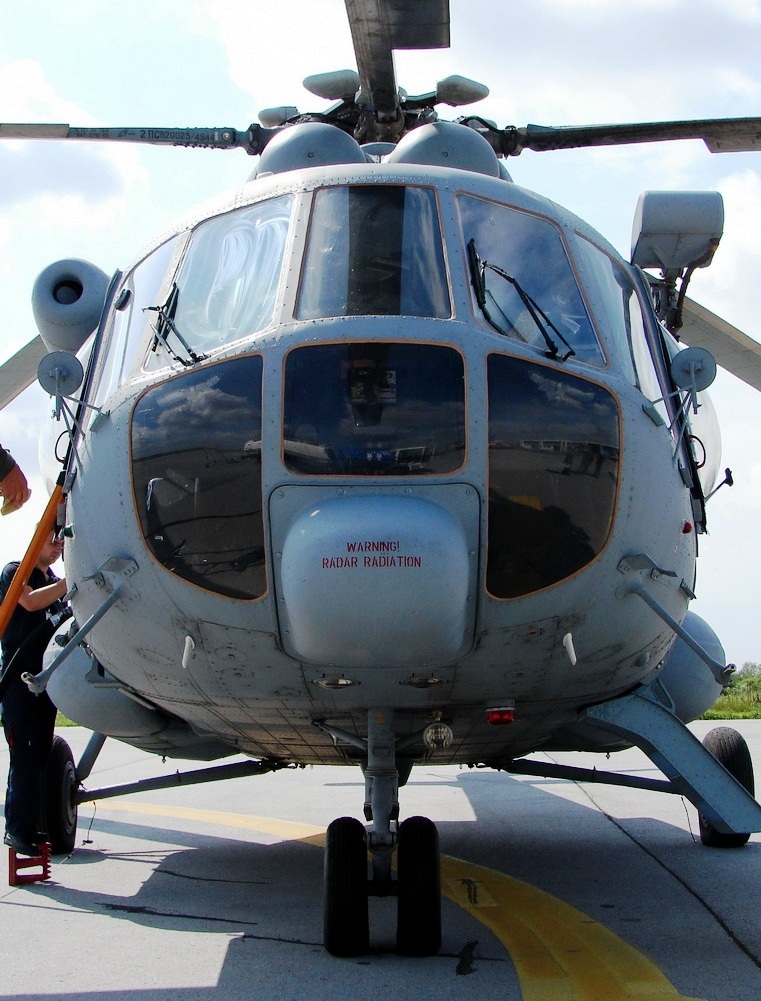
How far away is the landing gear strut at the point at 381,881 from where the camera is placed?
13.1ft

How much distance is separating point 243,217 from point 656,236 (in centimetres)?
194

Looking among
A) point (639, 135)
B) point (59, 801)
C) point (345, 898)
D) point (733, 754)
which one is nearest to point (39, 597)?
point (59, 801)

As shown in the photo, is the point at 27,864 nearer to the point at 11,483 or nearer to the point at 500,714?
the point at 11,483

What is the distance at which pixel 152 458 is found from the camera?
397 cm

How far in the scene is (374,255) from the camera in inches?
168

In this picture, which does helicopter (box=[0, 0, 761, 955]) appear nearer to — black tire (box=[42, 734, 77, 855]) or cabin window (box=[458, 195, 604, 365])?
cabin window (box=[458, 195, 604, 365])

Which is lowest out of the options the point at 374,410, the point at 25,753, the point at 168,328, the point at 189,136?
the point at 25,753

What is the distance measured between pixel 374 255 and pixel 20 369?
2.82 metres

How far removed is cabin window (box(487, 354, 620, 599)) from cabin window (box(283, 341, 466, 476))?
15cm

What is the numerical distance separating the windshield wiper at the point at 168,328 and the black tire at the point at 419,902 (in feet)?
6.20

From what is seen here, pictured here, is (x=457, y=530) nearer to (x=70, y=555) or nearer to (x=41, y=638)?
(x=70, y=555)

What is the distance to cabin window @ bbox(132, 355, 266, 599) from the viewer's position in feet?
12.3

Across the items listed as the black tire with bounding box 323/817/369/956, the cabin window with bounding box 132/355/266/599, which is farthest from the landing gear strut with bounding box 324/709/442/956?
the cabin window with bounding box 132/355/266/599

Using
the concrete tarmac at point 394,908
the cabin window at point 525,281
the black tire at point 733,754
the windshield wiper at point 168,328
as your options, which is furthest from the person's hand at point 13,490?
the black tire at point 733,754
